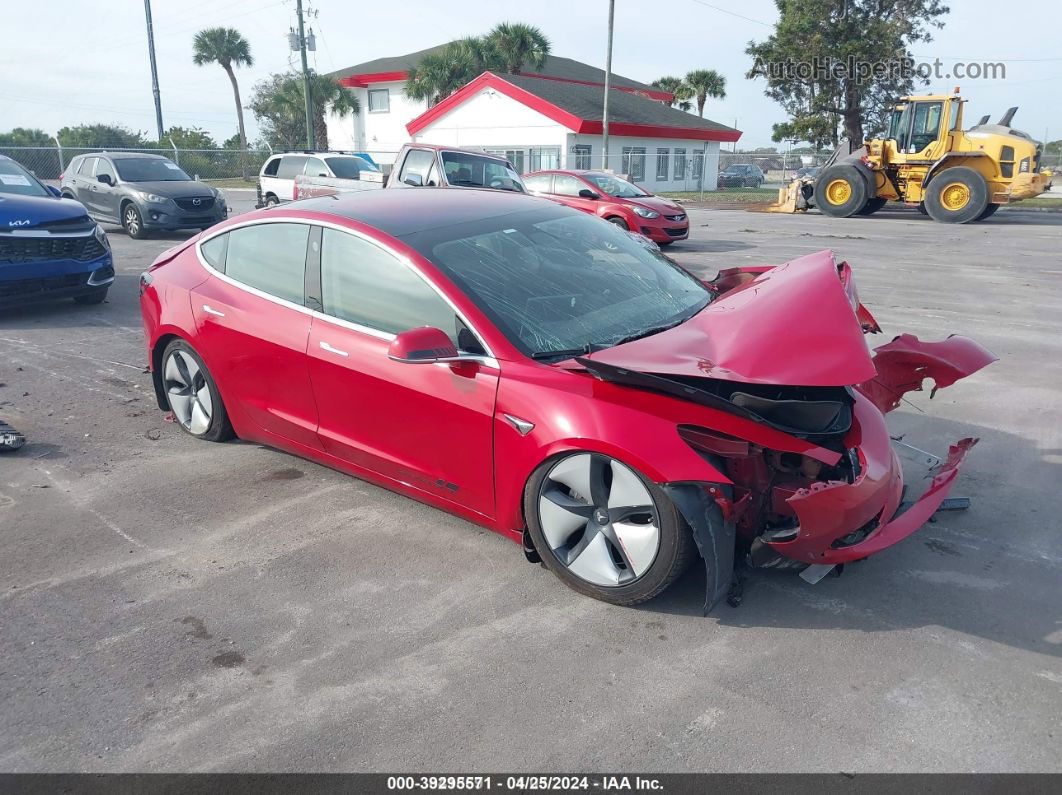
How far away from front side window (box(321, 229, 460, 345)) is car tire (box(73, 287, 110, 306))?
A: 20.7 feet

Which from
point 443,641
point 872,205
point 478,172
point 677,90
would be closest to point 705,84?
point 677,90

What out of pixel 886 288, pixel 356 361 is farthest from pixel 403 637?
pixel 886 288

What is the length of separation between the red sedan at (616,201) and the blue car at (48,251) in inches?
329

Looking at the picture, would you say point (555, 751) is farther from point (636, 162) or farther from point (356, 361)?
point (636, 162)

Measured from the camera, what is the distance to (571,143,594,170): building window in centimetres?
3534

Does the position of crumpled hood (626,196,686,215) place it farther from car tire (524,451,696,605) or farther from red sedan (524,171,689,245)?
car tire (524,451,696,605)

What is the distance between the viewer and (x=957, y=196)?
71.6ft

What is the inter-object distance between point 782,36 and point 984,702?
36783 mm

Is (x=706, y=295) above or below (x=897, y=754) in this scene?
above

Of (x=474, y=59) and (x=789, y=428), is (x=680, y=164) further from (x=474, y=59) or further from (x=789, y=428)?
(x=789, y=428)

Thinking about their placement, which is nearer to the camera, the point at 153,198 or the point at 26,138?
the point at 153,198

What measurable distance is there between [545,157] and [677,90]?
23423mm

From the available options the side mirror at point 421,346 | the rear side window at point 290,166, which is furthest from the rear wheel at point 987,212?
the side mirror at point 421,346

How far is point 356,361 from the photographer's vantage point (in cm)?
404
